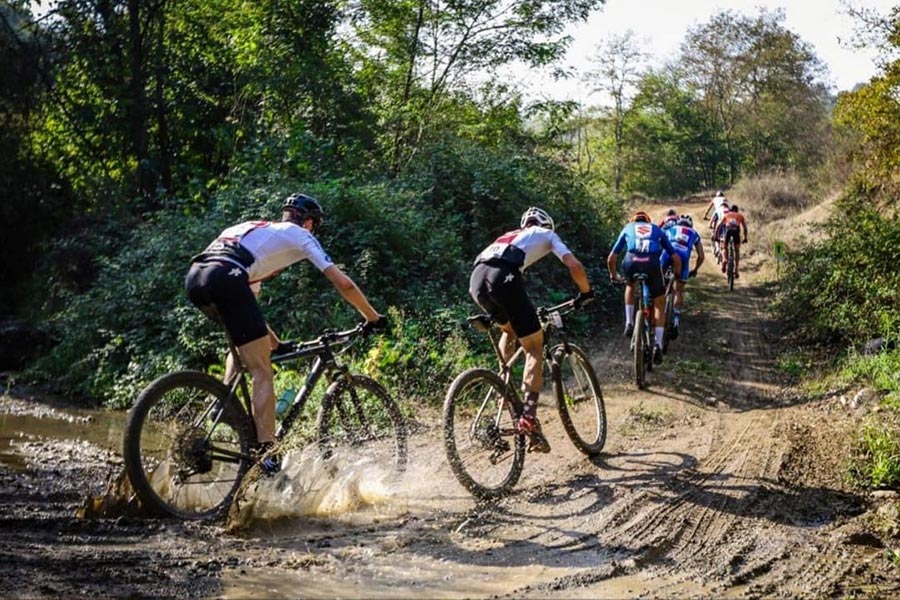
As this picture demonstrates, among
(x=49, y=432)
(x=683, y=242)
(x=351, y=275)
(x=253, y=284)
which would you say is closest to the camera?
(x=253, y=284)

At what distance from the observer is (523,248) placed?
23.7ft

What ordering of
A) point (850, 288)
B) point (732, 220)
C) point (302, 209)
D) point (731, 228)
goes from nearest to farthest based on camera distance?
point (302, 209) < point (850, 288) < point (731, 228) < point (732, 220)

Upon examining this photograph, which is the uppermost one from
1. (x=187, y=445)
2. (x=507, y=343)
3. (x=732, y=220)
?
(x=732, y=220)

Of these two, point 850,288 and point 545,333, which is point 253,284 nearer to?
point 545,333

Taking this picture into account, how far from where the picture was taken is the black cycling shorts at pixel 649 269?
1066cm

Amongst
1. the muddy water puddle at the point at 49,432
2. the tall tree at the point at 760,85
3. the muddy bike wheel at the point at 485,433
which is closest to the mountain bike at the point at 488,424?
the muddy bike wheel at the point at 485,433

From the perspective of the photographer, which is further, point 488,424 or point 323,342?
point 488,424

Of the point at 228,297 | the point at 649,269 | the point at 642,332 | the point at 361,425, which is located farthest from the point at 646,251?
the point at 228,297

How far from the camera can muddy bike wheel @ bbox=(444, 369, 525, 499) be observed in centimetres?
648

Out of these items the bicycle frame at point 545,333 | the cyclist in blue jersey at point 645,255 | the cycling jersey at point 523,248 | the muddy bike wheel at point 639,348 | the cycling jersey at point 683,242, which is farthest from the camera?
the cycling jersey at point 683,242

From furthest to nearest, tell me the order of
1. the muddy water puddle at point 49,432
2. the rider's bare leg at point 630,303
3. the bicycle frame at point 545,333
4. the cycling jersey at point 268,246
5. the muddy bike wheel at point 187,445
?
1. the rider's bare leg at point 630,303
2. the muddy water puddle at point 49,432
3. the bicycle frame at point 545,333
4. the cycling jersey at point 268,246
5. the muddy bike wheel at point 187,445

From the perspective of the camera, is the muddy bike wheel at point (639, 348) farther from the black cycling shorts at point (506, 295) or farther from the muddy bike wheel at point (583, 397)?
the black cycling shorts at point (506, 295)

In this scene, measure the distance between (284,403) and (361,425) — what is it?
693 millimetres

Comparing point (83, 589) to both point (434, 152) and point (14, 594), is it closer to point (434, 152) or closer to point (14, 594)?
point (14, 594)
